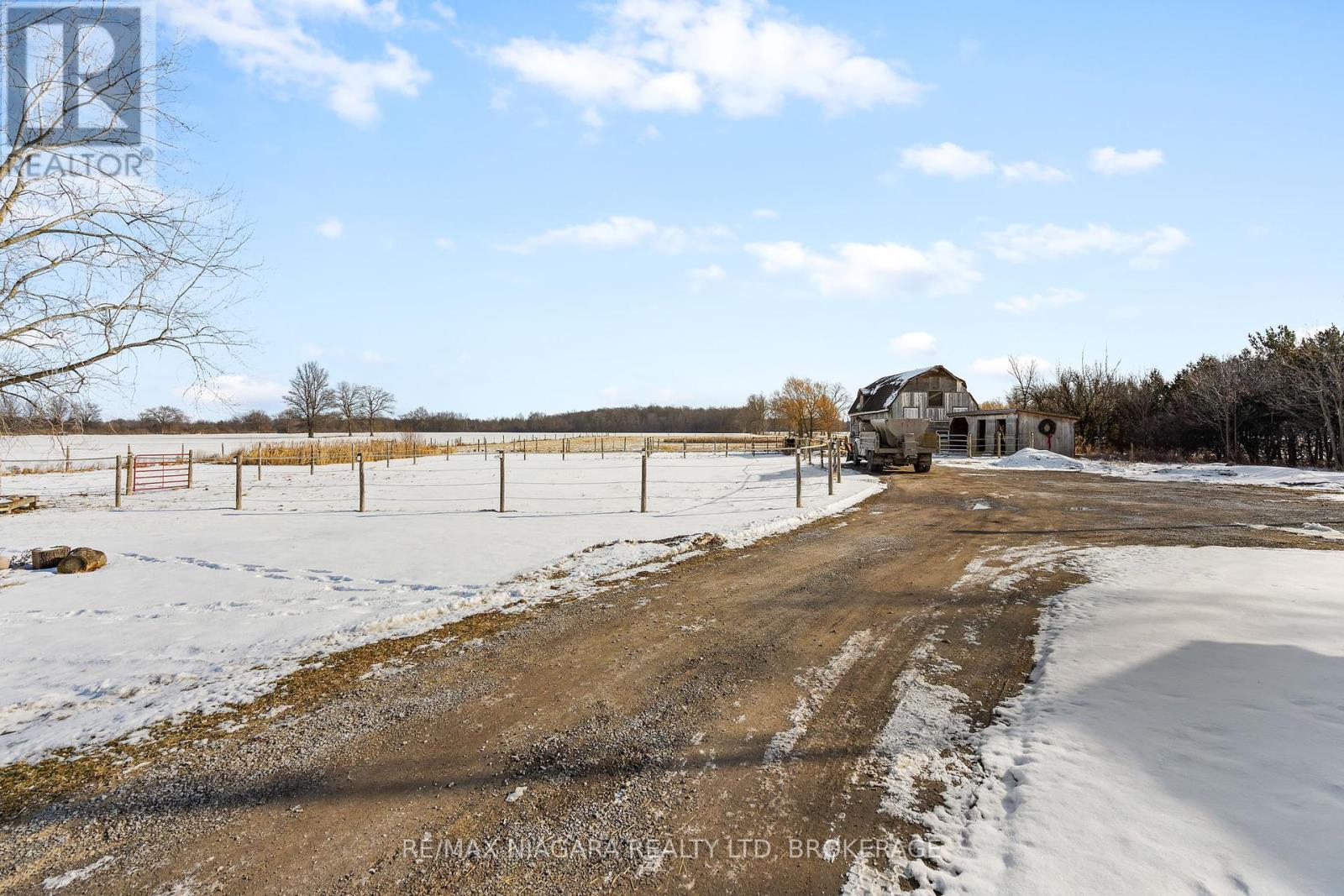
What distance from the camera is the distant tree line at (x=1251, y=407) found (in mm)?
26703

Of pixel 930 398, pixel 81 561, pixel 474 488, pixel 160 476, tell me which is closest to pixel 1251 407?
pixel 930 398

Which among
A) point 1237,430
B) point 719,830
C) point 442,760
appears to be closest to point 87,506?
point 442,760

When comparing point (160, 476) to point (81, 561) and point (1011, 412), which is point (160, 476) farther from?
point (1011, 412)

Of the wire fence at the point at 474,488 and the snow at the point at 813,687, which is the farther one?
the wire fence at the point at 474,488

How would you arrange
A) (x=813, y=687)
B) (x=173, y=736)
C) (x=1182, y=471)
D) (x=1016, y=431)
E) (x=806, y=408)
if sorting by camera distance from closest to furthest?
1. (x=173, y=736)
2. (x=813, y=687)
3. (x=1182, y=471)
4. (x=1016, y=431)
5. (x=806, y=408)

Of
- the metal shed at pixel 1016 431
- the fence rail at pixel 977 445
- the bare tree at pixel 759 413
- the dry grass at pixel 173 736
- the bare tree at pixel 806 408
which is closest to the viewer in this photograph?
the dry grass at pixel 173 736

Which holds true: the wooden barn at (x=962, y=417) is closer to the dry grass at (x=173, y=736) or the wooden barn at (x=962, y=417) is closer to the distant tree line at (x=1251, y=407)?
the distant tree line at (x=1251, y=407)

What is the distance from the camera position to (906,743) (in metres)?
3.58

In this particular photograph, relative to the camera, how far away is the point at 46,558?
29.9 ft

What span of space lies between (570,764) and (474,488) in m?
19.5

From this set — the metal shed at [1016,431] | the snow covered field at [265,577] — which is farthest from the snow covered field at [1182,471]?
the snow covered field at [265,577]

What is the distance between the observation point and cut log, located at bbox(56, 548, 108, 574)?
8.76 meters

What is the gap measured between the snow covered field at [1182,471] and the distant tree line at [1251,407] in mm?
3853

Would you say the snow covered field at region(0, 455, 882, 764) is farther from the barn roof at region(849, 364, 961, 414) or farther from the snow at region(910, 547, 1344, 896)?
the barn roof at region(849, 364, 961, 414)
